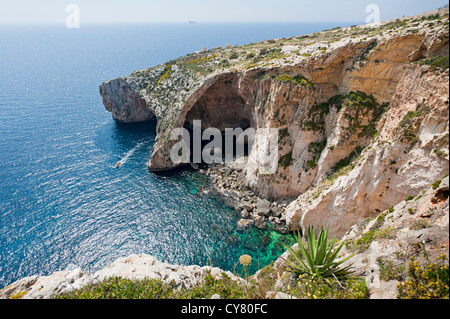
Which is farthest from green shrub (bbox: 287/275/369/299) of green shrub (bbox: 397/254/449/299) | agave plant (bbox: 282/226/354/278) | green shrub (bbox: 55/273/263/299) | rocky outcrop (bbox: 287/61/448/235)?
rocky outcrop (bbox: 287/61/448/235)

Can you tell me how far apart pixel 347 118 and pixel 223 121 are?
36319 mm

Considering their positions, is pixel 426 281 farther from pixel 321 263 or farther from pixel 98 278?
pixel 98 278

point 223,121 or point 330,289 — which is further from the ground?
point 223,121

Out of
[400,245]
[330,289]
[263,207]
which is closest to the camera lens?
[330,289]

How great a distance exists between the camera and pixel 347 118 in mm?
34750

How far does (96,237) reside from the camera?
→ 3716 cm

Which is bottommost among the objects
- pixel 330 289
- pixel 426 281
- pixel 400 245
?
pixel 330 289

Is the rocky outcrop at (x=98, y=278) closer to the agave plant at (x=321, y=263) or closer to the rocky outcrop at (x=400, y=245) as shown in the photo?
the agave plant at (x=321, y=263)

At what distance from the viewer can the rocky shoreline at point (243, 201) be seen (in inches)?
1537

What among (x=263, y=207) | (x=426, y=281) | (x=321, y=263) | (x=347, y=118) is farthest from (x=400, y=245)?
(x=263, y=207)

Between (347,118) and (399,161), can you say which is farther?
(347,118)

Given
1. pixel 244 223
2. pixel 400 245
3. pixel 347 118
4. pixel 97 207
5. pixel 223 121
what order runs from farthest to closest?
pixel 223 121 → pixel 97 207 → pixel 244 223 → pixel 347 118 → pixel 400 245
